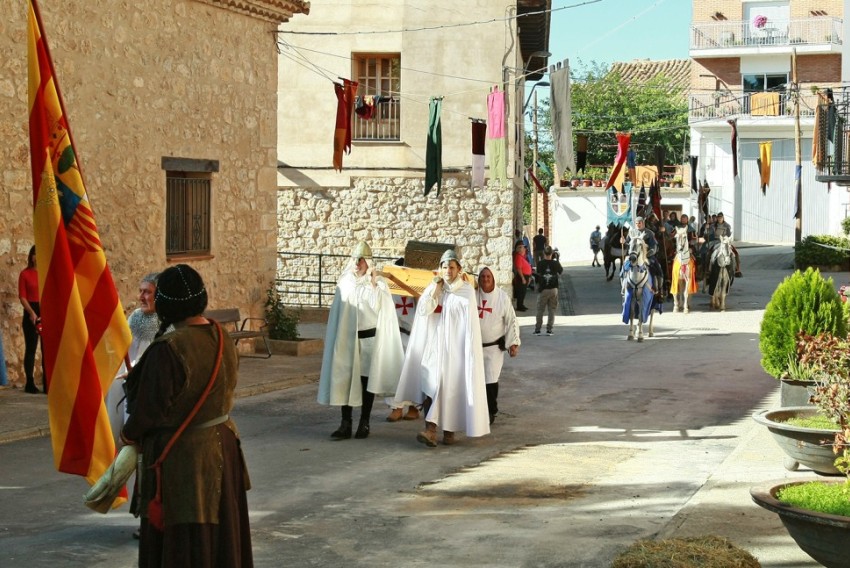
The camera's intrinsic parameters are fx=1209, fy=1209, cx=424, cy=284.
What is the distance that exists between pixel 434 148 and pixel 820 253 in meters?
16.7

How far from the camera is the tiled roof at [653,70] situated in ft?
225

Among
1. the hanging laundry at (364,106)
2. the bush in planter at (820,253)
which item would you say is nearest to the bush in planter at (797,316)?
the hanging laundry at (364,106)

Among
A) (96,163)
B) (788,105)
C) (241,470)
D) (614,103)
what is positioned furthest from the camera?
(614,103)

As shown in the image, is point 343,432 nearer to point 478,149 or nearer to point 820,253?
point 478,149

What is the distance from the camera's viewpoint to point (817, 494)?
648cm

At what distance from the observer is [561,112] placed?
23.9m

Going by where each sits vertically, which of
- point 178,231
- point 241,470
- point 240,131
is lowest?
point 241,470

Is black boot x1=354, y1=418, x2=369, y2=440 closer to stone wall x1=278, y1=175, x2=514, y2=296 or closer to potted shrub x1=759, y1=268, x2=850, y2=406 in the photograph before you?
potted shrub x1=759, y1=268, x2=850, y2=406

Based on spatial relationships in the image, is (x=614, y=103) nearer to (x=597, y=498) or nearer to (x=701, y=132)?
(x=701, y=132)

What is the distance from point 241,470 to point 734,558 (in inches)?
94.6

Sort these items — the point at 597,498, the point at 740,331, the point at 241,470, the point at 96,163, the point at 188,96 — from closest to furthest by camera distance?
the point at 241,470 < the point at 597,498 < the point at 96,163 < the point at 188,96 < the point at 740,331

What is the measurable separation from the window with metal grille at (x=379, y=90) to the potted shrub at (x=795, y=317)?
15.8 m

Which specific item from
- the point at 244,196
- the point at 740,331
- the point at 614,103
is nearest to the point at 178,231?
the point at 244,196

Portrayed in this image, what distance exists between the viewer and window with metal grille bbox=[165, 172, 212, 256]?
54.4 ft
